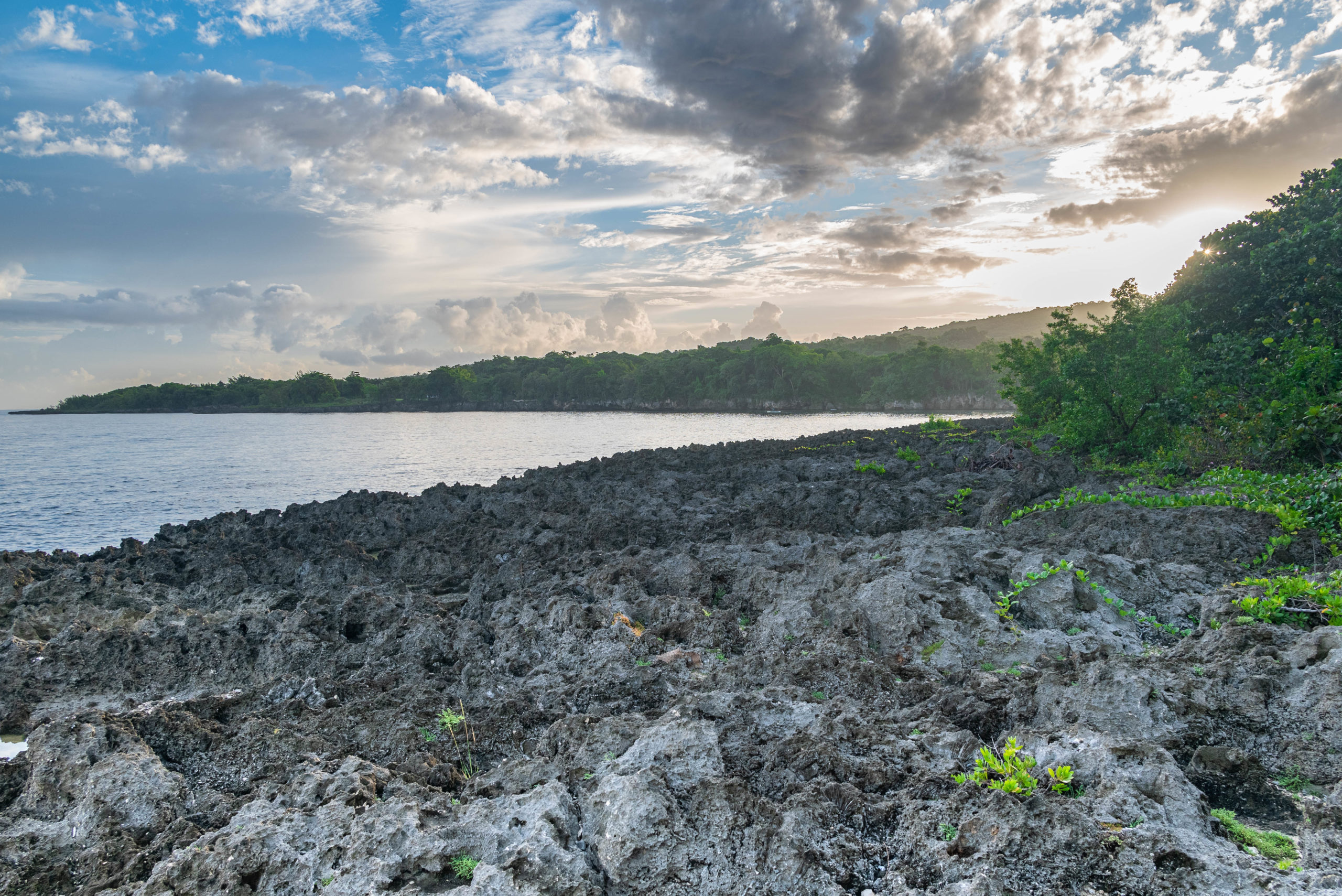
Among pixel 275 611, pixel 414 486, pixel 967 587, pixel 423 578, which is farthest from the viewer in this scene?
pixel 414 486

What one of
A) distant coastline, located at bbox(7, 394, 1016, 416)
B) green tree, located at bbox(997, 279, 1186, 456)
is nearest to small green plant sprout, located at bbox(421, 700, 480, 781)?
green tree, located at bbox(997, 279, 1186, 456)

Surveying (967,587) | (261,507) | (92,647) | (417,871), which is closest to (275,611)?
(92,647)

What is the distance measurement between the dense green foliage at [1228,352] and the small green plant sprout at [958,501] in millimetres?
4749

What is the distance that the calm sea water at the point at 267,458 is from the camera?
89.9 ft

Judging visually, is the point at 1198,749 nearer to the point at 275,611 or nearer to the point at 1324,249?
the point at 275,611

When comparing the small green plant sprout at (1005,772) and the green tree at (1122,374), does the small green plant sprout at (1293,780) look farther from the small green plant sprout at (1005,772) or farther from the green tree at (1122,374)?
the green tree at (1122,374)

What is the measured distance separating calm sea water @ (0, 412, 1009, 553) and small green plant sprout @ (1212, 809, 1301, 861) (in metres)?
25.7

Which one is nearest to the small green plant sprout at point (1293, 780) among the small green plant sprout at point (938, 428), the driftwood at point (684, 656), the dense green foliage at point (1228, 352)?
the driftwood at point (684, 656)

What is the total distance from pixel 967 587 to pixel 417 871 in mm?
6750

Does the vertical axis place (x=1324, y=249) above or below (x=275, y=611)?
above

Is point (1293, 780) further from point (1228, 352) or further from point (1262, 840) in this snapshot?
point (1228, 352)

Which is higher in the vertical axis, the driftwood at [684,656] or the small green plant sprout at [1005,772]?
the small green plant sprout at [1005,772]

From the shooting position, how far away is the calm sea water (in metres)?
27.4

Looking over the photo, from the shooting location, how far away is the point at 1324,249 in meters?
18.6
